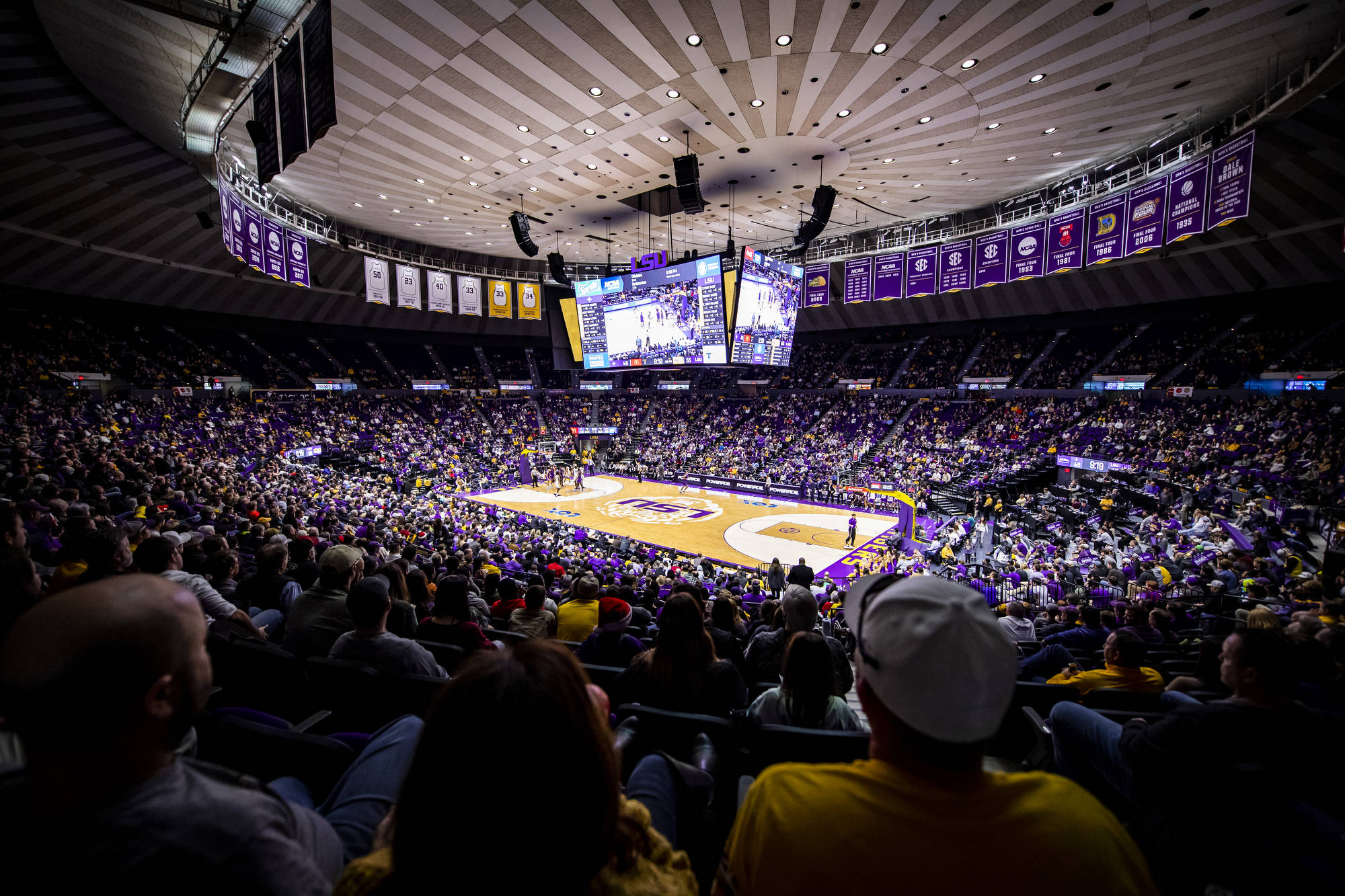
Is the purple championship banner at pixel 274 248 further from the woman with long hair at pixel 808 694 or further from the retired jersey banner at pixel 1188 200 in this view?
the retired jersey banner at pixel 1188 200

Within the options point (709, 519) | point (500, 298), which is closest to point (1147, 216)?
point (709, 519)

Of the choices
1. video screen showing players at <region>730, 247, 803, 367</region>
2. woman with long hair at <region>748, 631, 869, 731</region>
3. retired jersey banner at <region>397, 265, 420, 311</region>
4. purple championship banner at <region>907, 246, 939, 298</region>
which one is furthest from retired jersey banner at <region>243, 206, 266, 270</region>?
purple championship banner at <region>907, 246, 939, 298</region>

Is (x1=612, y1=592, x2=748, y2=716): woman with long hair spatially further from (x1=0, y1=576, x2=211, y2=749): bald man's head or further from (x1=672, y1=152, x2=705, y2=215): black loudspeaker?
(x1=672, y1=152, x2=705, y2=215): black loudspeaker

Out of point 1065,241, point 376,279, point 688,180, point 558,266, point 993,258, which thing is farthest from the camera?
point 558,266

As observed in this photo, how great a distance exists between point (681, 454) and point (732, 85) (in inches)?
952

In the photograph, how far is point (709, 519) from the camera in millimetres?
22594

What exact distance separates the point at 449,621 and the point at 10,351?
29814 mm

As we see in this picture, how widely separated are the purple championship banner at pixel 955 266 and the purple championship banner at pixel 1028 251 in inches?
55.3

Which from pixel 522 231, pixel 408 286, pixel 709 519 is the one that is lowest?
pixel 709 519

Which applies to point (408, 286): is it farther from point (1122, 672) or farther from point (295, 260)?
point (1122, 672)

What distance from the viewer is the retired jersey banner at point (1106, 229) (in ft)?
48.8

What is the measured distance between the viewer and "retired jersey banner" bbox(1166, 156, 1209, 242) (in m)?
12.2

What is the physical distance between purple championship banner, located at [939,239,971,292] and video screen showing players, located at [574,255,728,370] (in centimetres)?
818

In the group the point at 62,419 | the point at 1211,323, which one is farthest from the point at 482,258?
the point at 1211,323
